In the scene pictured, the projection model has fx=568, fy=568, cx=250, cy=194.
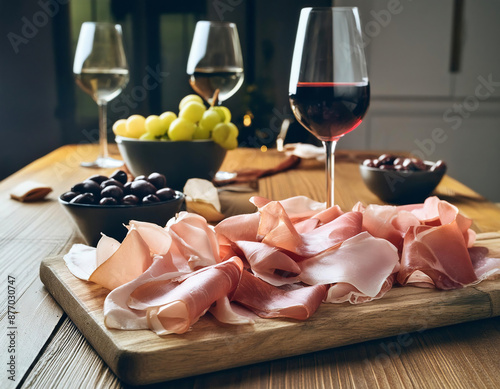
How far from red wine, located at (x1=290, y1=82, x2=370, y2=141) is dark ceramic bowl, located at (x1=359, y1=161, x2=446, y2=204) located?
0.25m

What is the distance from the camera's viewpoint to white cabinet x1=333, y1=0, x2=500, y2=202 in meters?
3.00

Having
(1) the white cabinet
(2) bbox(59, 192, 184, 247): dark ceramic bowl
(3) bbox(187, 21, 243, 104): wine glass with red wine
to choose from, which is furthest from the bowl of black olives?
(1) the white cabinet

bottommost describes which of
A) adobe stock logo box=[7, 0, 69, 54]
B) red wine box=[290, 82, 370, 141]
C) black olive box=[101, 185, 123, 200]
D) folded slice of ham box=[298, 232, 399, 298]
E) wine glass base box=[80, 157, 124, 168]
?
wine glass base box=[80, 157, 124, 168]

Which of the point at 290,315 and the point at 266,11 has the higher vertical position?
the point at 266,11

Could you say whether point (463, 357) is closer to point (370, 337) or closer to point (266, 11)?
point (370, 337)

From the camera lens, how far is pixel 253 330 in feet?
1.48

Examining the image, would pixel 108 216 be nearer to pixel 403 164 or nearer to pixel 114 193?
pixel 114 193

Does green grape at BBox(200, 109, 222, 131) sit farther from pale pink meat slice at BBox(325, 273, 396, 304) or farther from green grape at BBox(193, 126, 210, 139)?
pale pink meat slice at BBox(325, 273, 396, 304)

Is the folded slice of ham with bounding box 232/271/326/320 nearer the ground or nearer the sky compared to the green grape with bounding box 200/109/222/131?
nearer the ground

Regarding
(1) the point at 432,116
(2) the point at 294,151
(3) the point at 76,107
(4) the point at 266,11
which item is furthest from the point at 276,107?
(2) the point at 294,151

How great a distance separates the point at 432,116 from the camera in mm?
3121

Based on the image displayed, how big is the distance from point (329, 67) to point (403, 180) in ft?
1.17

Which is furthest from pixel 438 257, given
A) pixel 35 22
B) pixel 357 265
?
pixel 35 22

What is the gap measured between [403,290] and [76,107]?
2846 millimetres
